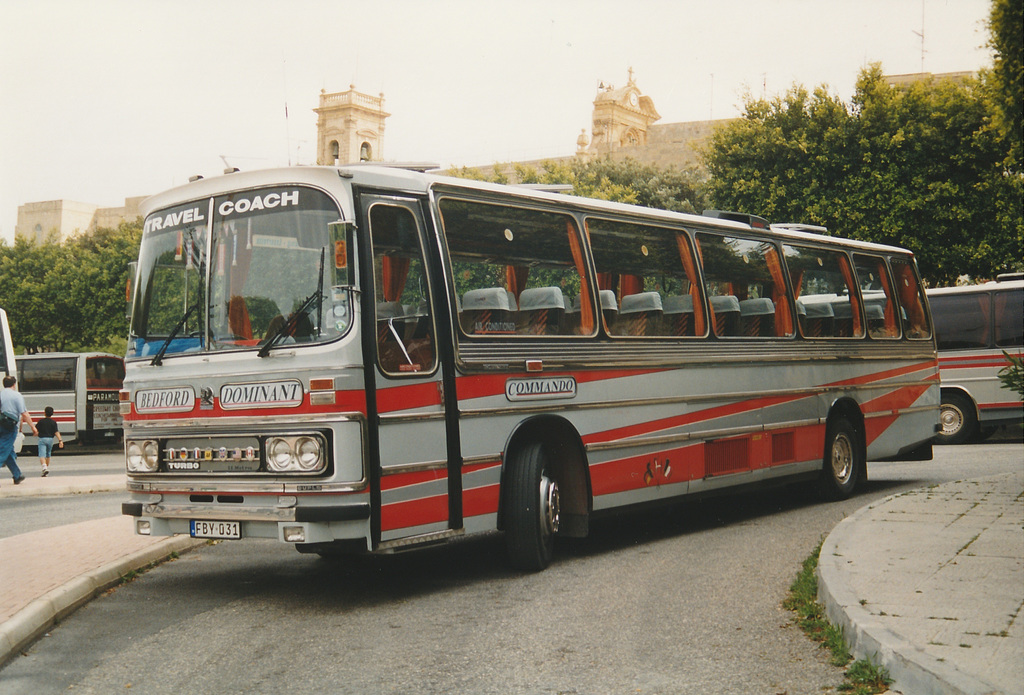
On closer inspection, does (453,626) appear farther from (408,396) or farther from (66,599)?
(66,599)

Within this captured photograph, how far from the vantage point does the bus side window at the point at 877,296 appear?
13600mm

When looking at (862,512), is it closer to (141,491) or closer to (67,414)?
(141,491)

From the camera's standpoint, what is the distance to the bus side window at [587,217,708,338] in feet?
31.8

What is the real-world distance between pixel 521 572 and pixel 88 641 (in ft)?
10.5

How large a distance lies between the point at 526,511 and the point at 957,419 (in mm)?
15445

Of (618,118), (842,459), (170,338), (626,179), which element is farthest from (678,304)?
(618,118)

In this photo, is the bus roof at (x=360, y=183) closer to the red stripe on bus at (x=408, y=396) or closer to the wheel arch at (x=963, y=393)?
the red stripe on bus at (x=408, y=396)

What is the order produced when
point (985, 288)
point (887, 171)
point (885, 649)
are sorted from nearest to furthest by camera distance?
point (885, 649) < point (985, 288) < point (887, 171)

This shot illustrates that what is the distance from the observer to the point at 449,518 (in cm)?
774

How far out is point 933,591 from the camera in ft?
22.0

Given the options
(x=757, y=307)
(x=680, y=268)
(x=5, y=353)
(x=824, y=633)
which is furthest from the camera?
(x=5, y=353)

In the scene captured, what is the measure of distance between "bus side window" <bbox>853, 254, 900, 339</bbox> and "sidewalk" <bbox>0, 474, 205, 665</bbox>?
324 inches

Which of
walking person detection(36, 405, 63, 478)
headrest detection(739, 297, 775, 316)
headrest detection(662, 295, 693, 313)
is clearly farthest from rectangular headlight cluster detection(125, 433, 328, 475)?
walking person detection(36, 405, 63, 478)

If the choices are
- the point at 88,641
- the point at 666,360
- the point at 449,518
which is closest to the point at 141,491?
the point at 88,641
